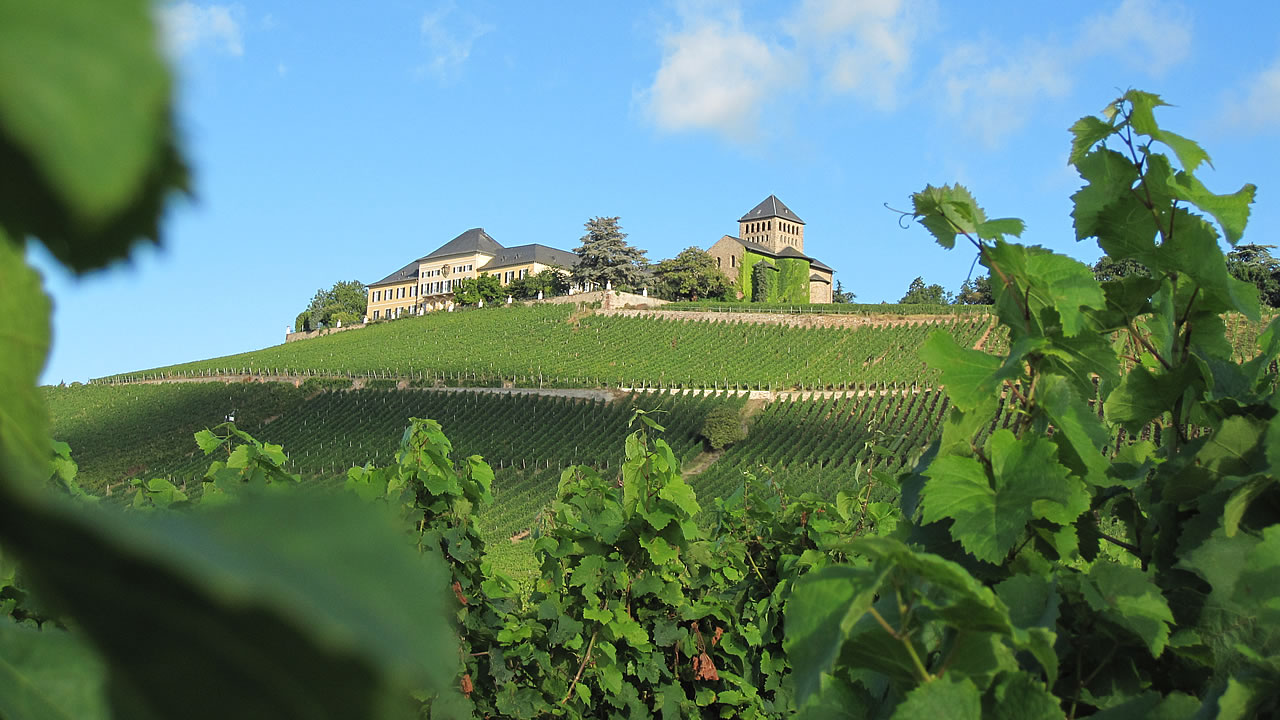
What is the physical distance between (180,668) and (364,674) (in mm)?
51

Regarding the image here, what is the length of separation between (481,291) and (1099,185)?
71365 mm

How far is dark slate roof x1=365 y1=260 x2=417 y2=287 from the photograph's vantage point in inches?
3344

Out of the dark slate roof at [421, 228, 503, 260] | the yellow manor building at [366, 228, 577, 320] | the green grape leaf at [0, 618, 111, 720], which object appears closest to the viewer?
the green grape leaf at [0, 618, 111, 720]

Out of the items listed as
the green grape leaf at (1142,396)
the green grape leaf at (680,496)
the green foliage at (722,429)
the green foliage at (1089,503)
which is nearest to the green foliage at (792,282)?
the green foliage at (722,429)

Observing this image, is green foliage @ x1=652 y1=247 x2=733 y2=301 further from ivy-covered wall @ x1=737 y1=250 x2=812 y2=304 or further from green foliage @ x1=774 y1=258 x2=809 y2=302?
green foliage @ x1=774 y1=258 x2=809 y2=302

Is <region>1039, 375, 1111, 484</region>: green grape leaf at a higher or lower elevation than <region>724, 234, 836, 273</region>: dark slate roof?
lower

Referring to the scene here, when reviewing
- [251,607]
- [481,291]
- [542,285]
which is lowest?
[251,607]

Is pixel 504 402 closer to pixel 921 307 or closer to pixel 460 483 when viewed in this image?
pixel 921 307

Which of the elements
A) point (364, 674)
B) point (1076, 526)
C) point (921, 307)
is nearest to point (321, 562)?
point (364, 674)

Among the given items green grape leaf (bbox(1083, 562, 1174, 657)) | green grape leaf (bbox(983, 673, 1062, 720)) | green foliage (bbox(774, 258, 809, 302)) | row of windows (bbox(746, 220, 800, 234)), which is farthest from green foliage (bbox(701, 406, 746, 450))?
row of windows (bbox(746, 220, 800, 234))

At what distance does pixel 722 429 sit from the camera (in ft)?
116

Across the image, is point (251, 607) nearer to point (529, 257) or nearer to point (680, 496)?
point (680, 496)

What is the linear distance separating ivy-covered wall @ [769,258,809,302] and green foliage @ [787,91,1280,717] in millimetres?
64909

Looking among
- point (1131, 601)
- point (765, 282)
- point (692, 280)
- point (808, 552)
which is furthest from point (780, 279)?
point (1131, 601)
